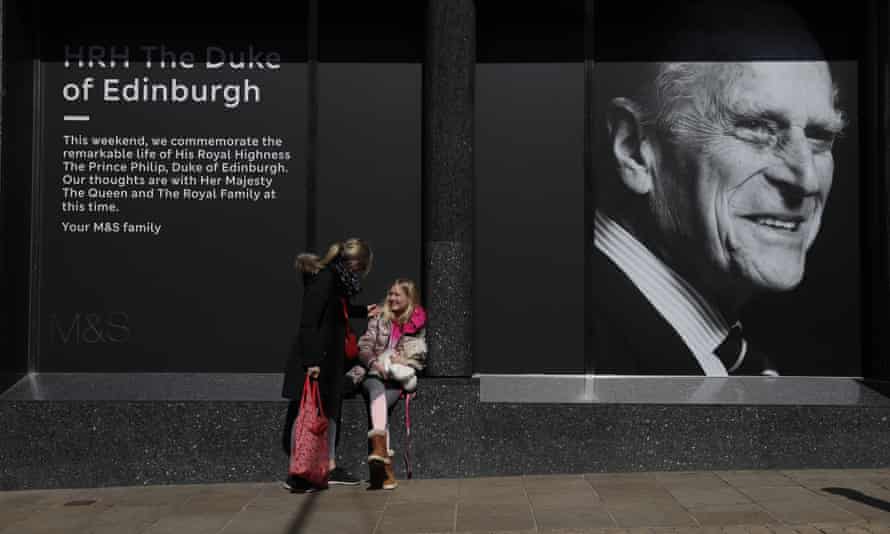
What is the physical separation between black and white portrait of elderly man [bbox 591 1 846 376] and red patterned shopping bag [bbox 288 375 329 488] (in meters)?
2.60

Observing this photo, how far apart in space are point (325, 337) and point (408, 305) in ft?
2.55

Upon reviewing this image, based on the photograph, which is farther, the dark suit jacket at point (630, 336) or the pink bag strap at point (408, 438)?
the dark suit jacket at point (630, 336)

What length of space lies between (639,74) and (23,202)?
5.33 metres

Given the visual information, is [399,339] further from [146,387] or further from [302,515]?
[146,387]

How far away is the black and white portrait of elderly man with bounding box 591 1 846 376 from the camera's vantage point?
8805 mm

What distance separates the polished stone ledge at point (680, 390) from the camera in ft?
26.6

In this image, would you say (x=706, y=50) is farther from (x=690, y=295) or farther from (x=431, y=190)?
(x=431, y=190)

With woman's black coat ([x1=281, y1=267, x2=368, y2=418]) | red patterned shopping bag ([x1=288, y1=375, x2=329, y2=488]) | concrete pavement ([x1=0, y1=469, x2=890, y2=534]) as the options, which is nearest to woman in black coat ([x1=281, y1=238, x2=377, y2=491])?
woman's black coat ([x1=281, y1=267, x2=368, y2=418])

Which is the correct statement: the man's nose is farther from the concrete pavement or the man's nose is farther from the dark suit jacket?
the concrete pavement

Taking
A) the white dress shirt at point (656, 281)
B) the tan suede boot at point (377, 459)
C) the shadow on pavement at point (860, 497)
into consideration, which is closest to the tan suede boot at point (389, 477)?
the tan suede boot at point (377, 459)

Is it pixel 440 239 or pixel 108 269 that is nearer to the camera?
pixel 440 239

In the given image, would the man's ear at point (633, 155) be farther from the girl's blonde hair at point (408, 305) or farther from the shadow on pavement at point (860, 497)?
the shadow on pavement at point (860, 497)

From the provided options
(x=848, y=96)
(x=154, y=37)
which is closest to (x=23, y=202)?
(x=154, y=37)

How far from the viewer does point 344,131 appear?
8.88 meters
